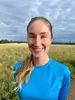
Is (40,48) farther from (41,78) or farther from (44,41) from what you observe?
(41,78)

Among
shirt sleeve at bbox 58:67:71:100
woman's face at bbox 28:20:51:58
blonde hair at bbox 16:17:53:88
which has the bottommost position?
shirt sleeve at bbox 58:67:71:100

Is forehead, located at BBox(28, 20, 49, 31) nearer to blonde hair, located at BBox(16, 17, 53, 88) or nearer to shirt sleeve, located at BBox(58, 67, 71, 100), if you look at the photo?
blonde hair, located at BBox(16, 17, 53, 88)

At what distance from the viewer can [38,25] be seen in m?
2.44

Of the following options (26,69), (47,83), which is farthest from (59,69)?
(26,69)

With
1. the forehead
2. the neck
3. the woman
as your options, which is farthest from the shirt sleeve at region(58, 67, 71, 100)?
the forehead

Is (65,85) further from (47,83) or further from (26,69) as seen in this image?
(26,69)

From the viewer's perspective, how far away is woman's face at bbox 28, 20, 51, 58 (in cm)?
240

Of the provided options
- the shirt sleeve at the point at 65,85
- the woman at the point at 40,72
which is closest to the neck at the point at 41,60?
the woman at the point at 40,72

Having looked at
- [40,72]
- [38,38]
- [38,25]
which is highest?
[38,25]

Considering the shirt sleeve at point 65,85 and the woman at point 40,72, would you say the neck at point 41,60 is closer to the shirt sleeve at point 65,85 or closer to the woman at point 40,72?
the woman at point 40,72

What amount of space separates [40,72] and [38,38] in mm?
303

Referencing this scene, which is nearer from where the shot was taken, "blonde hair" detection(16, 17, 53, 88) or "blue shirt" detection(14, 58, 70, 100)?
"blue shirt" detection(14, 58, 70, 100)

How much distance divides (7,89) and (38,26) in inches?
238

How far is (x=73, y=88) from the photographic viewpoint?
1509 cm
